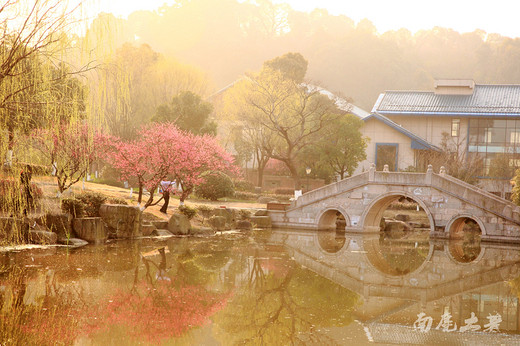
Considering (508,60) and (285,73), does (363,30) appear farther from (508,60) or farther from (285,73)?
(285,73)

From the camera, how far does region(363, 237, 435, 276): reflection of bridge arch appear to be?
20.8 m

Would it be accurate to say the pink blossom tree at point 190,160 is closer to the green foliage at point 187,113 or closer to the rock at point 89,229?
the rock at point 89,229

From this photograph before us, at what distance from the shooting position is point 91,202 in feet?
79.4

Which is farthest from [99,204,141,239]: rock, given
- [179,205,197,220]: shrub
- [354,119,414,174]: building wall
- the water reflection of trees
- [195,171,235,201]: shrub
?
[354,119,414,174]: building wall

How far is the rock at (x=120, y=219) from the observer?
78.9ft

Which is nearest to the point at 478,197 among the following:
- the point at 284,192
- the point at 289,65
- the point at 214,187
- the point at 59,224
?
the point at 214,187

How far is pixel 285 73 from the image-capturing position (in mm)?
54469

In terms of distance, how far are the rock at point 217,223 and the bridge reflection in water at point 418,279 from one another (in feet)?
8.87

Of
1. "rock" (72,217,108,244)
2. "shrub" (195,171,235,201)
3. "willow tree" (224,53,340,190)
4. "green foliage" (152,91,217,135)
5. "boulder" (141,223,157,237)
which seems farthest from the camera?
"green foliage" (152,91,217,135)

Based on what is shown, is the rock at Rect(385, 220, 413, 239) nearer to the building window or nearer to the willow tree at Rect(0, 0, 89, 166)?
the building window

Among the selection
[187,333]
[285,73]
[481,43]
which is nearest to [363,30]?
[481,43]

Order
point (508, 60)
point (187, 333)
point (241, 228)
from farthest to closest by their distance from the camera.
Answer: point (508, 60)
point (241, 228)
point (187, 333)

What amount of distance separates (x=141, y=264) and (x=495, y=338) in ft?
34.1

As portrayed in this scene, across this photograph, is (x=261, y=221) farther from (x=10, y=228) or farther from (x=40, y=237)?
(x=10, y=228)
